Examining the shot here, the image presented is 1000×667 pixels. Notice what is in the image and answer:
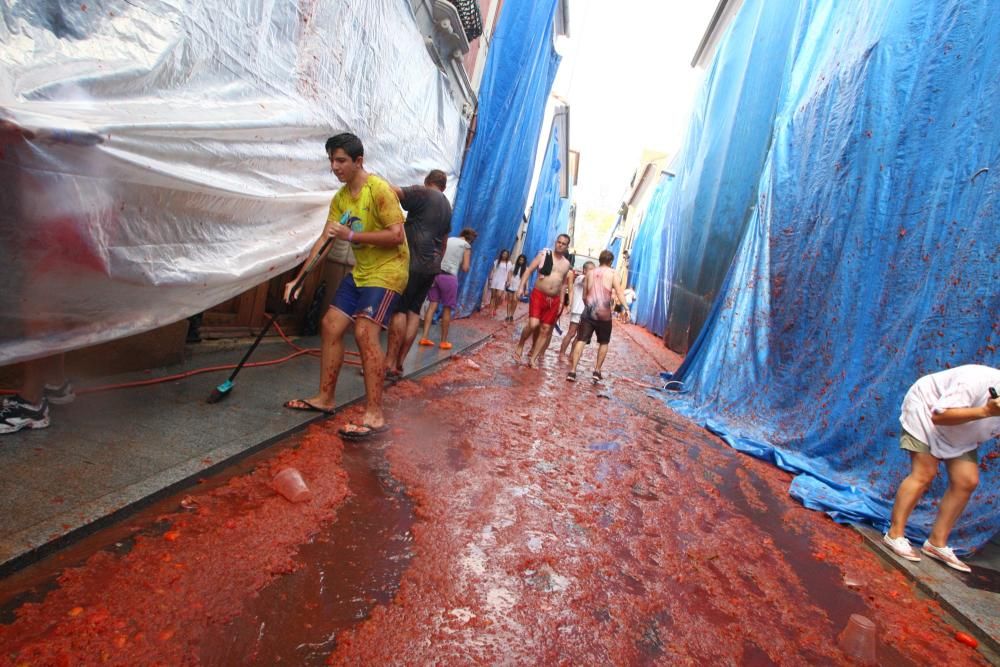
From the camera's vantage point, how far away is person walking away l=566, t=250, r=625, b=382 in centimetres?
705

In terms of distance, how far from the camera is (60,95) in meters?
1.86

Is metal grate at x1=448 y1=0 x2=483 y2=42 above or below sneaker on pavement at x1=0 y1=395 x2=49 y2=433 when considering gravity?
above

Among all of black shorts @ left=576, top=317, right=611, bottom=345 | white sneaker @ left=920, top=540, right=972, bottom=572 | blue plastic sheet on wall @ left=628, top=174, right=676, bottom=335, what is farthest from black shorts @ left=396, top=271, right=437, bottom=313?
blue plastic sheet on wall @ left=628, top=174, right=676, bottom=335

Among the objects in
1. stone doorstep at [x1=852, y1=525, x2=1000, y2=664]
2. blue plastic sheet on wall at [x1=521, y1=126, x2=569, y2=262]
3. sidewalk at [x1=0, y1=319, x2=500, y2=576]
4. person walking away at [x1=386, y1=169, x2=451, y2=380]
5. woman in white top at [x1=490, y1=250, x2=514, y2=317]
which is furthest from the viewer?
blue plastic sheet on wall at [x1=521, y1=126, x2=569, y2=262]

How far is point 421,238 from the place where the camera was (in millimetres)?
4520

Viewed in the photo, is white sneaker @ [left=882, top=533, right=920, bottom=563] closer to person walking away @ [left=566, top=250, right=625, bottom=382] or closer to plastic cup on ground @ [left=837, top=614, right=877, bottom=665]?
plastic cup on ground @ [left=837, top=614, right=877, bottom=665]

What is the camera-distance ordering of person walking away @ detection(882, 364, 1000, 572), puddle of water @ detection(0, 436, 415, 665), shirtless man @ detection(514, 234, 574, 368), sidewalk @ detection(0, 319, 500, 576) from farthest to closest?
1. shirtless man @ detection(514, 234, 574, 368)
2. person walking away @ detection(882, 364, 1000, 572)
3. sidewalk @ detection(0, 319, 500, 576)
4. puddle of water @ detection(0, 436, 415, 665)

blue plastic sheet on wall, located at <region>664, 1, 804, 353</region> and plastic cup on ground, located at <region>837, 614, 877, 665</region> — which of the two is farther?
blue plastic sheet on wall, located at <region>664, 1, 804, 353</region>

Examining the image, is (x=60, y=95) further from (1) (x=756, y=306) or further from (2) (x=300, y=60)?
(1) (x=756, y=306)

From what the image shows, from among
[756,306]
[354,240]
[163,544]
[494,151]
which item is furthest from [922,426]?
[494,151]

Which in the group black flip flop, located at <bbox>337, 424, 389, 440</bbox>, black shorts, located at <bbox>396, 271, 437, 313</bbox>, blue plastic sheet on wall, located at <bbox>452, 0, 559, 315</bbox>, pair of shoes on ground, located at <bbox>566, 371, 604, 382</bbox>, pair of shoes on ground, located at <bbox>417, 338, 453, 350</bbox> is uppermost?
blue plastic sheet on wall, located at <bbox>452, 0, 559, 315</bbox>

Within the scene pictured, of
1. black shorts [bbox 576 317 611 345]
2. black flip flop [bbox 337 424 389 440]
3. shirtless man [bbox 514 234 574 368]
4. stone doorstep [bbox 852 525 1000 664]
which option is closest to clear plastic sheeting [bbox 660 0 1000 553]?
stone doorstep [bbox 852 525 1000 664]

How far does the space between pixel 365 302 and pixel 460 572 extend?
179 cm

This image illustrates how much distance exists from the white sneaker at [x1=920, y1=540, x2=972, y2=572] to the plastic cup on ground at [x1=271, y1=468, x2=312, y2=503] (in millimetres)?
3895
